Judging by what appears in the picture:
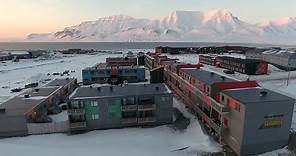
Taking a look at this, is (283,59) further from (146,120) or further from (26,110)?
(26,110)

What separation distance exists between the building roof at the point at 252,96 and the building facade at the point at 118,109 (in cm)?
1076

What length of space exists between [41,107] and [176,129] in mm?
23935

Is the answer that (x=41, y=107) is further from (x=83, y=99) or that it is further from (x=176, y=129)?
(x=176, y=129)

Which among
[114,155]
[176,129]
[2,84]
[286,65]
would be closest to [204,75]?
[176,129]

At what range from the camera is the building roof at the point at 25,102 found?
40175 mm

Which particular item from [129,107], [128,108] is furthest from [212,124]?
[128,108]

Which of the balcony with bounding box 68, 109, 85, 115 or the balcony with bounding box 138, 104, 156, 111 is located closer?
the balcony with bounding box 68, 109, 85, 115

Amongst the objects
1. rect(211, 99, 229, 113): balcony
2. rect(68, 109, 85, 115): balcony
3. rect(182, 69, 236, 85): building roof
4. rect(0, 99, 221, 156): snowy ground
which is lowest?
rect(0, 99, 221, 156): snowy ground

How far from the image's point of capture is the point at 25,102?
44.7m

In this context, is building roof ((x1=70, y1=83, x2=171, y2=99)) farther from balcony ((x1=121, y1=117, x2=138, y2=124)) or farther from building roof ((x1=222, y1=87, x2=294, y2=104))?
building roof ((x1=222, y1=87, x2=294, y2=104))

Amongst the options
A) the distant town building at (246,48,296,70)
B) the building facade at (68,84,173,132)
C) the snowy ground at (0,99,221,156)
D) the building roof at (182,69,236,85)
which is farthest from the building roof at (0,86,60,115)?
the distant town building at (246,48,296,70)

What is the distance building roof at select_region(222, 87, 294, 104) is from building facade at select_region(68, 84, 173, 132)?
10760mm

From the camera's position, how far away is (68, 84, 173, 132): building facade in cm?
3878

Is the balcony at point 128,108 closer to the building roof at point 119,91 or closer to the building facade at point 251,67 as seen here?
the building roof at point 119,91
